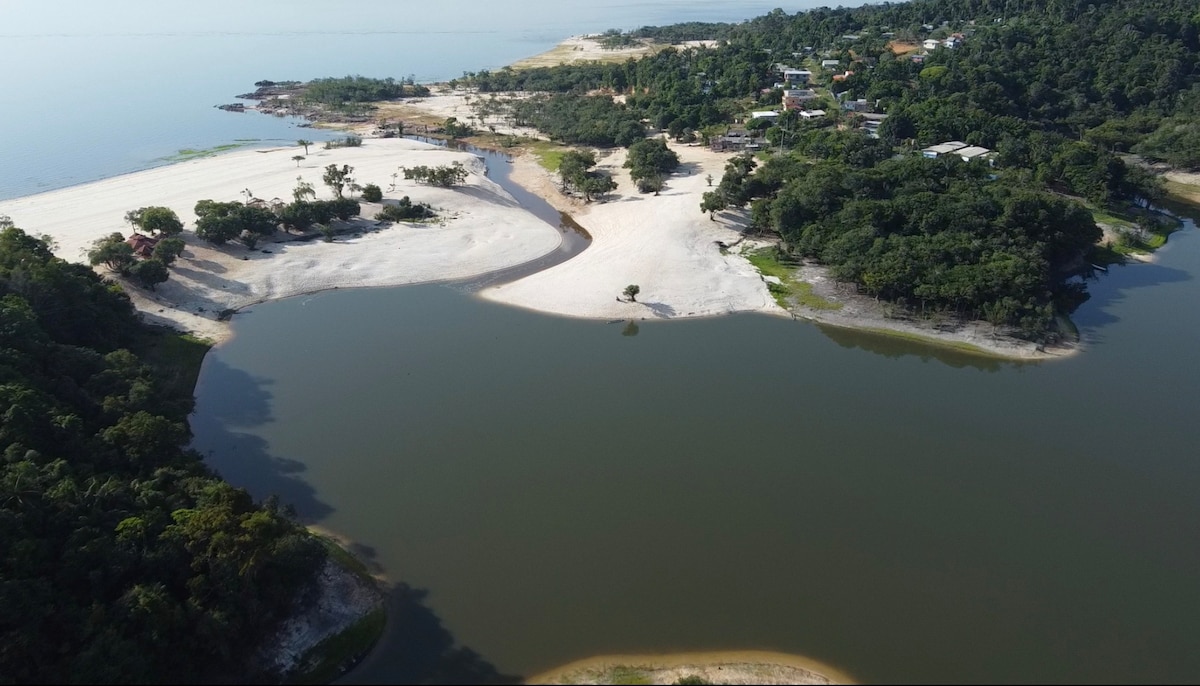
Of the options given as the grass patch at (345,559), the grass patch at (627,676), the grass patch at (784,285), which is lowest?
the grass patch at (627,676)

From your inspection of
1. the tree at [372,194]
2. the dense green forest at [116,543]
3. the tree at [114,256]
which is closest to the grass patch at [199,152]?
the tree at [372,194]

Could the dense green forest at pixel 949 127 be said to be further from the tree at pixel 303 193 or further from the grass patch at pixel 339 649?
the grass patch at pixel 339 649

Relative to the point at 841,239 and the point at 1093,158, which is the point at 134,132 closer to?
the point at 841,239

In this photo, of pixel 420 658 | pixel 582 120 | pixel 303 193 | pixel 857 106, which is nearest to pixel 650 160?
pixel 582 120

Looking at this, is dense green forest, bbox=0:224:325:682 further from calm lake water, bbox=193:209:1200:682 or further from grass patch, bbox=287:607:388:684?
calm lake water, bbox=193:209:1200:682

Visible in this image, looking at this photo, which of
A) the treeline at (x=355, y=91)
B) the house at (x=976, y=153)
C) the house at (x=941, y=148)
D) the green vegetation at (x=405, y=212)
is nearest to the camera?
the green vegetation at (x=405, y=212)

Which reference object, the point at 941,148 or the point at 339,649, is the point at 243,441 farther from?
the point at 941,148

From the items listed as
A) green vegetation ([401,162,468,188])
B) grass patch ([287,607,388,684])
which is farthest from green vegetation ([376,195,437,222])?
grass patch ([287,607,388,684])
